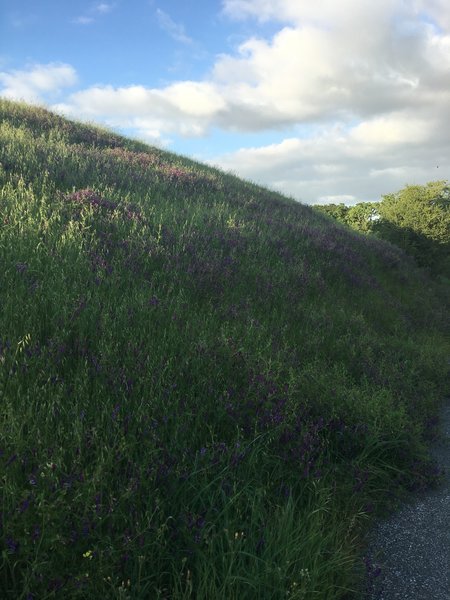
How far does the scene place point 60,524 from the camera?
6.31 feet

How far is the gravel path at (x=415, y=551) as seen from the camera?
255cm

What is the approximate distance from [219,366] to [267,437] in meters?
0.76

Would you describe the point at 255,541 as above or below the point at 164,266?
below

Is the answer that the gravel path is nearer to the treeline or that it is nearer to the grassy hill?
the grassy hill

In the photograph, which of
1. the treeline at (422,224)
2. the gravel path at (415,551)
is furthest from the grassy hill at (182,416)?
the treeline at (422,224)

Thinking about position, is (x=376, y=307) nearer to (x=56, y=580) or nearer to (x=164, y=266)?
(x=164, y=266)

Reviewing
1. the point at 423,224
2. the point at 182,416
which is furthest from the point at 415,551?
the point at 423,224

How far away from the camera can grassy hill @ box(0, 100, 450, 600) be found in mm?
2021

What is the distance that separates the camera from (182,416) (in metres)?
2.87

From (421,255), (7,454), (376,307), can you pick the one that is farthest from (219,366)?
(421,255)

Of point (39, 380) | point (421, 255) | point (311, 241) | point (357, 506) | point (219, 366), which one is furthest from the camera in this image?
point (421, 255)

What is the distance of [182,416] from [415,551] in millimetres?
1901

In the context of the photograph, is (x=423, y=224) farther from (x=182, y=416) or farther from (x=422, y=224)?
(x=182, y=416)

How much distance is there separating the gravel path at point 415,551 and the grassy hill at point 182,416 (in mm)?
138
